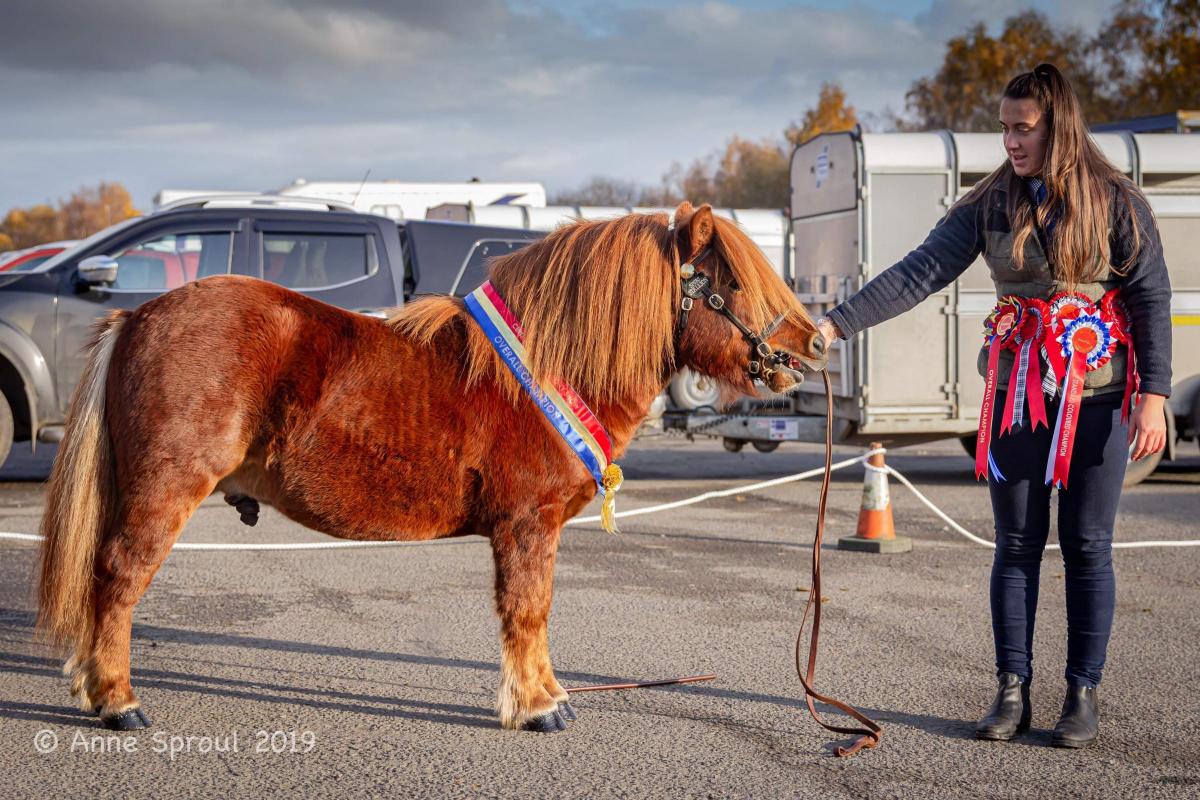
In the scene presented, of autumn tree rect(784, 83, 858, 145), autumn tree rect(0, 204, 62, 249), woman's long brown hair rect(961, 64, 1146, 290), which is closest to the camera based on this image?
woman's long brown hair rect(961, 64, 1146, 290)

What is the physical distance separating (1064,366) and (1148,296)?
0.37m

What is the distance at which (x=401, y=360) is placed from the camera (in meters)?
4.02

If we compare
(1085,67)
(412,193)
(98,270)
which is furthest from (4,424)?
(1085,67)

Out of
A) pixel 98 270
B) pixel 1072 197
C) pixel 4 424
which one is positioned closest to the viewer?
pixel 1072 197

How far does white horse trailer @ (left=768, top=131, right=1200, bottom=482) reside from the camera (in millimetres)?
10141

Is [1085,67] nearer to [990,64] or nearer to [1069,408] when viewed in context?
[990,64]

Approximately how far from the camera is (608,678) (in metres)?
4.64

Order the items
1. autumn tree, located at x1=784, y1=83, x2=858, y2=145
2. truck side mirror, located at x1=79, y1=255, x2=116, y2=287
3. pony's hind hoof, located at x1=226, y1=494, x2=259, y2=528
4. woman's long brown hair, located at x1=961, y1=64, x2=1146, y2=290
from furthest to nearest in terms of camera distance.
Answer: autumn tree, located at x1=784, y1=83, x2=858, y2=145 < truck side mirror, located at x1=79, y1=255, x2=116, y2=287 < pony's hind hoof, located at x1=226, y1=494, x2=259, y2=528 < woman's long brown hair, located at x1=961, y1=64, x2=1146, y2=290

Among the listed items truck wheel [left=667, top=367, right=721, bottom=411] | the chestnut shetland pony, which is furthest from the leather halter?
truck wheel [left=667, top=367, right=721, bottom=411]

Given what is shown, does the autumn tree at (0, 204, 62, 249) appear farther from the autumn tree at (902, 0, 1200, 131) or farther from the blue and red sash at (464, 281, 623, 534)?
the blue and red sash at (464, 281, 623, 534)

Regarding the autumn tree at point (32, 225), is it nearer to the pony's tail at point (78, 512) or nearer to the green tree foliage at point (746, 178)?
the green tree foliage at point (746, 178)

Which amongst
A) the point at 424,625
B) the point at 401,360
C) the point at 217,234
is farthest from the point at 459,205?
the point at 401,360

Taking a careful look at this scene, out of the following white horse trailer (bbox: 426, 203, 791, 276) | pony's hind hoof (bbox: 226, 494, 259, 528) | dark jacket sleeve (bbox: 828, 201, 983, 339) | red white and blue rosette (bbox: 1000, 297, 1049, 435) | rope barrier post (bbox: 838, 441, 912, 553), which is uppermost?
white horse trailer (bbox: 426, 203, 791, 276)

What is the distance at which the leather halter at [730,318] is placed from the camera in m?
3.98
